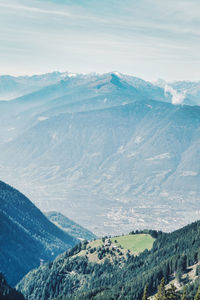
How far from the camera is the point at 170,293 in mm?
156250

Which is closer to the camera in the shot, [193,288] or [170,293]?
[170,293]

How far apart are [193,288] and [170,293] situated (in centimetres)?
3777

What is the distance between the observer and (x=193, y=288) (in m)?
191
